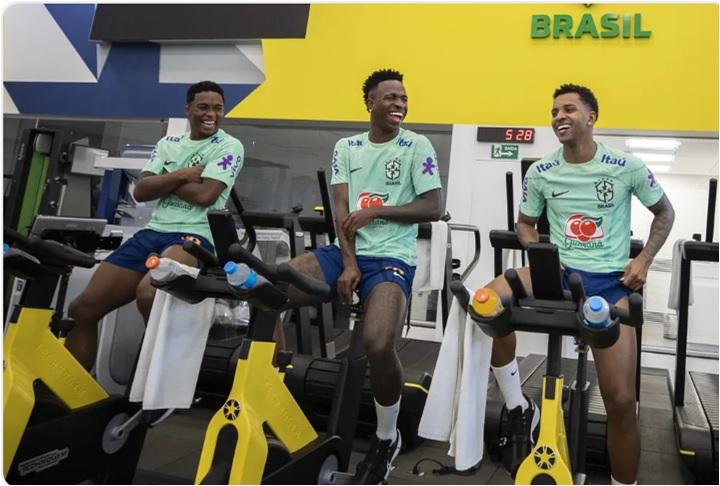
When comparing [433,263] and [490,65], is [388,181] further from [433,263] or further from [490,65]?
[490,65]

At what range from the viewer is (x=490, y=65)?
18.1ft

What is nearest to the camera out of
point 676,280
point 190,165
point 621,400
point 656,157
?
point 621,400

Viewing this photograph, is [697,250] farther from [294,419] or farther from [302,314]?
[302,314]

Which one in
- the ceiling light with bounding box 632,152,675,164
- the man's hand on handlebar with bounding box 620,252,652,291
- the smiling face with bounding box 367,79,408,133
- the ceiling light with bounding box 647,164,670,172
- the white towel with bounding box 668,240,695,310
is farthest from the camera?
the ceiling light with bounding box 647,164,670,172

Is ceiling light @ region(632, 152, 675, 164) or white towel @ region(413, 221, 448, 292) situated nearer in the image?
white towel @ region(413, 221, 448, 292)

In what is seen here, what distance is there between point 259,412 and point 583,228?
137 centimetres

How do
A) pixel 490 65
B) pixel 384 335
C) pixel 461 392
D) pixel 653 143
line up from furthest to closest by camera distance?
1. pixel 653 143
2. pixel 490 65
3. pixel 384 335
4. pixel 461 392

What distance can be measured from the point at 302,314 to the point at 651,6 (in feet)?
12.9

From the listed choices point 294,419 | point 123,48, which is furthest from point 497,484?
point 123,48

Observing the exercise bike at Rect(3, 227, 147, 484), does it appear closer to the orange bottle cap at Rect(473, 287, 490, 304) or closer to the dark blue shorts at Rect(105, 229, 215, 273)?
the dark blue shorts at Rect(105, 229, 215, 273)

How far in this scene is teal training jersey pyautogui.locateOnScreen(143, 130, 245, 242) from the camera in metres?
2.69

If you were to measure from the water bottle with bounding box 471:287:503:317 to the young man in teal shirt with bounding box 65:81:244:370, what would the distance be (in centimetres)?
129

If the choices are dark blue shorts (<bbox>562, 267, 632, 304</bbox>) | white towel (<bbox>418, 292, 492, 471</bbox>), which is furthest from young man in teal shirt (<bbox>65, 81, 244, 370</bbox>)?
dark blue shorts (<bbox>562, 267, 632, 304</bbox>)

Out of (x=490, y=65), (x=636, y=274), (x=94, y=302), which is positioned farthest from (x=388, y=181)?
(x=490, y=65)
